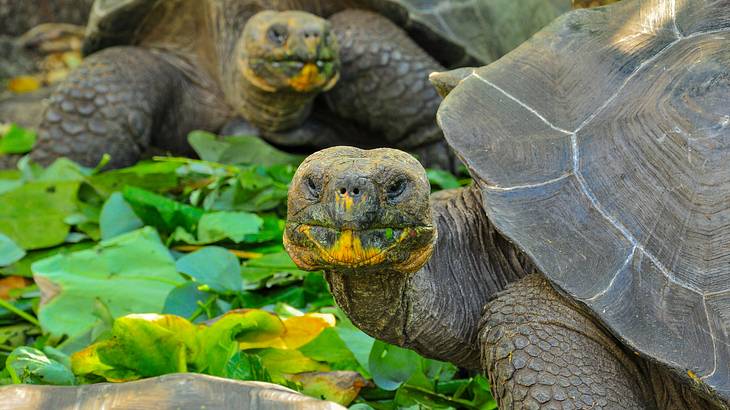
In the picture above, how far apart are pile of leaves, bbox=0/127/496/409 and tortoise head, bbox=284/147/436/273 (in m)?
0.64

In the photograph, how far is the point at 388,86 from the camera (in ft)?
15.1

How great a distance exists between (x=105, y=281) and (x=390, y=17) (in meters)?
2.20

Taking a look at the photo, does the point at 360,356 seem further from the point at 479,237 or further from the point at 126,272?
the point at 126,272

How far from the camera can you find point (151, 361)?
7.87 ft

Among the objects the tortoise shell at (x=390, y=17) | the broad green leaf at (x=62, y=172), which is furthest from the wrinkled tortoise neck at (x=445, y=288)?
the tortoise shell at (x=390, y=17)

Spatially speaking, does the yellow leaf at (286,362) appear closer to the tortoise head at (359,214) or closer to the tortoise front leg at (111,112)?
the tortoise head at (359,214)

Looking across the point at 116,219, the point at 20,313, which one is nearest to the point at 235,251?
the point at 116,219

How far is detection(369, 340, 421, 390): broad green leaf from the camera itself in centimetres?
244

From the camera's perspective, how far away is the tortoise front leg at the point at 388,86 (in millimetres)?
4574

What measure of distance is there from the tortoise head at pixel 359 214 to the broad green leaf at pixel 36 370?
834 mm

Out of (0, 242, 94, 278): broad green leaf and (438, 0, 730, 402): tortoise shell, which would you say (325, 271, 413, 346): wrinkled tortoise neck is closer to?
(438, 0, 730, 402): tortoise shell

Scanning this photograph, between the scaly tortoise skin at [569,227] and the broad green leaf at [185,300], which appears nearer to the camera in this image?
the scaly tortoise skin at [569,227]

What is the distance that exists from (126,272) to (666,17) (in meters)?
1.71

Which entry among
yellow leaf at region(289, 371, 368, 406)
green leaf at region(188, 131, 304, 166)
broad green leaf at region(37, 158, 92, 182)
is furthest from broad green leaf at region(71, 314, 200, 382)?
green leaf at region(188, 131, 304, 166)
